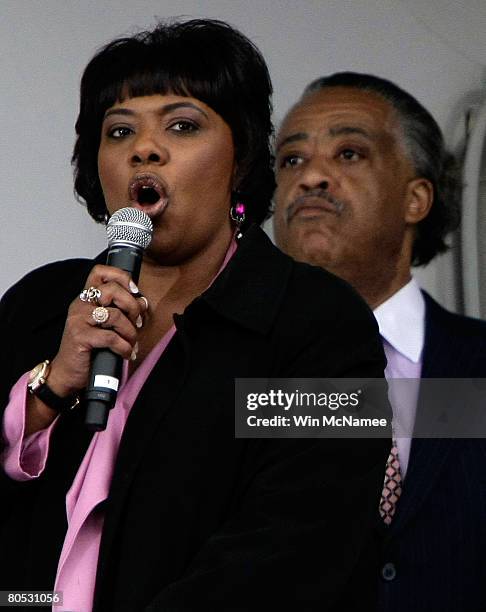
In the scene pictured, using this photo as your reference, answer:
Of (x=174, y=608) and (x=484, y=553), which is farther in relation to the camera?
(x=484, y=553)

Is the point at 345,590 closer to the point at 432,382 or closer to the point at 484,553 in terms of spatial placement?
the point at 484,553

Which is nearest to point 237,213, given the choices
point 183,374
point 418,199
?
point 183,374

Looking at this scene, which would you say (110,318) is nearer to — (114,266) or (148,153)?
(114,266)

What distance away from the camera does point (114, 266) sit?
1.67m

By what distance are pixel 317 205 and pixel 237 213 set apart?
3.53 feet

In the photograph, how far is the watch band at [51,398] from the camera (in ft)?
5.95

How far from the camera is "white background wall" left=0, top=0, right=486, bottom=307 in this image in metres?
3.24

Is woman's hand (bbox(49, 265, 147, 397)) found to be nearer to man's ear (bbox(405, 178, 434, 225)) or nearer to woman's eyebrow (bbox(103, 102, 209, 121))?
woman's eyebrow (bbox(103, 102, 209, 121))

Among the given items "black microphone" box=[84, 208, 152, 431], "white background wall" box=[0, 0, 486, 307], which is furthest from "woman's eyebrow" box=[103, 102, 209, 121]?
"white background wall" box=[0, 0, 486, 307]

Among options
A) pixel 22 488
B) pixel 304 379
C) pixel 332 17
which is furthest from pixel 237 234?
pixel 332 17

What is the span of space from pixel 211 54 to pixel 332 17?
5.43 feet

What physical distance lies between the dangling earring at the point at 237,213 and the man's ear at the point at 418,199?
1273 millimetres

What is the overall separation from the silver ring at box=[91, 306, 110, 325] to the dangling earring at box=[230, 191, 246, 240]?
498mm

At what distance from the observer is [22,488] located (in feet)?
6.09
